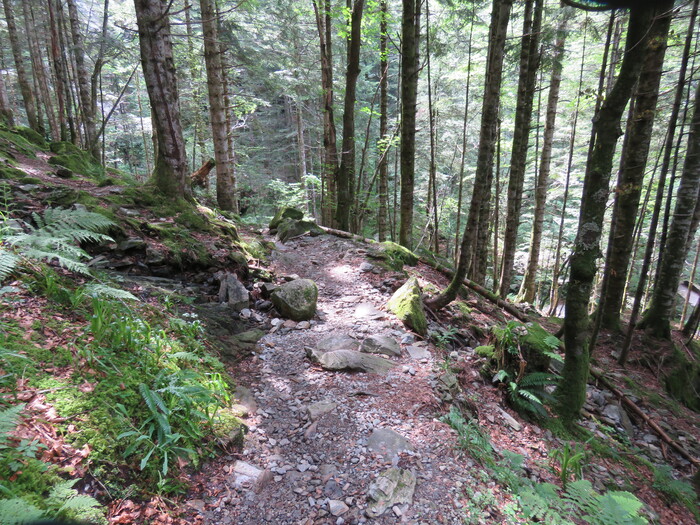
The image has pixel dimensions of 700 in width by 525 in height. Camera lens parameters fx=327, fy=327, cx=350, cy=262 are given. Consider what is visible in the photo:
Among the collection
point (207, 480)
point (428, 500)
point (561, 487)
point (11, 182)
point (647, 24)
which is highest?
point (647, 24)

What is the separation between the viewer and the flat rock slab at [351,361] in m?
3.89

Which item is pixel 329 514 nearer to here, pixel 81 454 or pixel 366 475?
pixel 366 475

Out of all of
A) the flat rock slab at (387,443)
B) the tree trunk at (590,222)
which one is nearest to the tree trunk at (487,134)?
the tree trunk at (590,222)

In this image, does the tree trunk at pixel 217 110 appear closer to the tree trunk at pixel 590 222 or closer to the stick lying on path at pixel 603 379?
the stick lying on path at pixel 603 379

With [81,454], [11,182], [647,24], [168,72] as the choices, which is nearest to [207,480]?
[81,454]

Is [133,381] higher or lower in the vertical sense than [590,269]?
lower

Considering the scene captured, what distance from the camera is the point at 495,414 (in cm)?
404

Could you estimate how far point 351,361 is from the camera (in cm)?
393

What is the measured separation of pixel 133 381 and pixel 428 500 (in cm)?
238

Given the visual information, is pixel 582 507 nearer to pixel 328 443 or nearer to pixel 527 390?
pixel 328 443

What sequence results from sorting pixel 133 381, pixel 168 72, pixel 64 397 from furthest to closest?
pixel 168 72, pixel 133 381, pixel 64 397

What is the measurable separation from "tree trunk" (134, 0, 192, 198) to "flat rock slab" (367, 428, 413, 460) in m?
5.29

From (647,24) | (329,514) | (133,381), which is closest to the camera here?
(329,514)

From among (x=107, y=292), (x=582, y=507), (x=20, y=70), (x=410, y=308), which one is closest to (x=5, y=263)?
(x=107, y=292)
